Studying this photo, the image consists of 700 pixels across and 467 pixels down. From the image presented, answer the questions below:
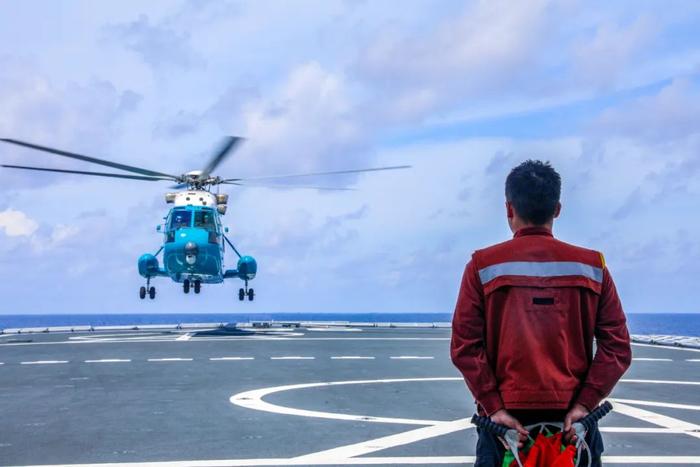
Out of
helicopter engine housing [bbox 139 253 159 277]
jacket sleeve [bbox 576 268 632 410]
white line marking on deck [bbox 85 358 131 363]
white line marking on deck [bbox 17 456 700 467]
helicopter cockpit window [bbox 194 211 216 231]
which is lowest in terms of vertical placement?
white line marking on deck [bbox 17 456 700 467]

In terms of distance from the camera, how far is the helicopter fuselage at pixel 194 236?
111ft

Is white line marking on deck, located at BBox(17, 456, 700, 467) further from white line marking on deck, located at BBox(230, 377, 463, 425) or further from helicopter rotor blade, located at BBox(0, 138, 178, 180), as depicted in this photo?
helicopter rotor blade, located at BBox(0, 138, 178, 180)

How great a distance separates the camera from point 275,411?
12180 millimetres

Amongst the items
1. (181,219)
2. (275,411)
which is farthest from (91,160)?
(275,411)

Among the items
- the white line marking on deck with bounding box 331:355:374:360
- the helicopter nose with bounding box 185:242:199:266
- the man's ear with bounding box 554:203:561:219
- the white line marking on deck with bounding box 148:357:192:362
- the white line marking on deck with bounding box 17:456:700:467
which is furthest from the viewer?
the helicopter nose with bounding box 185:242:199:266

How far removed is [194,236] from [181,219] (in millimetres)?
1061

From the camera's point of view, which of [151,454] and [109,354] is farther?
[109,354]

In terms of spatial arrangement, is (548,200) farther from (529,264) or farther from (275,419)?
(275,419)

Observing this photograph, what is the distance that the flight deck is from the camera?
8.88 metres

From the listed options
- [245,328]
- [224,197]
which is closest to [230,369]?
[224,197]

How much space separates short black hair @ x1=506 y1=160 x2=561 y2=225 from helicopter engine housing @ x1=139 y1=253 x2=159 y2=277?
34.6 metres

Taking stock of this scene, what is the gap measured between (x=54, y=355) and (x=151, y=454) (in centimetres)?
1743

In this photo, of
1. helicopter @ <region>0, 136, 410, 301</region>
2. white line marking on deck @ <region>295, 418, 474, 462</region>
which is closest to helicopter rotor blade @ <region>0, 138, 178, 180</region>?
helicopter @ <region>0, 136, 410, 301</region>

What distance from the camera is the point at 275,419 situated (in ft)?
37.3
